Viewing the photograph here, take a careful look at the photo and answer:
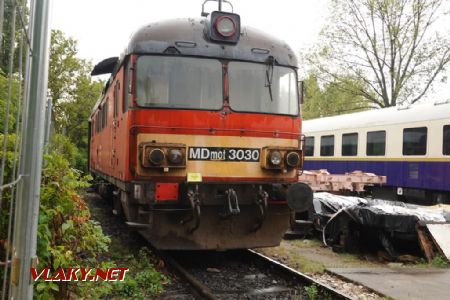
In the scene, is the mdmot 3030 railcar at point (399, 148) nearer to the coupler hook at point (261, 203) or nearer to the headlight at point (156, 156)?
the coupler hook at point (261, 203)

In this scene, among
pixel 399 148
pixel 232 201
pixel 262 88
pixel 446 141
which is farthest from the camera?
pixel 399 148

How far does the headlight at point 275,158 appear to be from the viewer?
7.07 metres

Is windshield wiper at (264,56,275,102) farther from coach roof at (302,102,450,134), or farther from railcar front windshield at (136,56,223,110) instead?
coach roof at (302,102,450,134)

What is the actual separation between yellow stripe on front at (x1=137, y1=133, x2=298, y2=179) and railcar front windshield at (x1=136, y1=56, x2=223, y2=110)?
444mm

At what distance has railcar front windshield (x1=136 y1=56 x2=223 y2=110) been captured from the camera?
6.89 m

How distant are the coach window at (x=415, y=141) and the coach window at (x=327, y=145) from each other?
3.88 meters

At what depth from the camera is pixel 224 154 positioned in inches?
274

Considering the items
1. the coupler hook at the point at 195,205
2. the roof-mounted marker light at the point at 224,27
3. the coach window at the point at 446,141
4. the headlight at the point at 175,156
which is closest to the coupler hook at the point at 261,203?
the coupler hook at the point at 195,205

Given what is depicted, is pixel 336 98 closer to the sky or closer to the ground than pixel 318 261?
closer to the sky

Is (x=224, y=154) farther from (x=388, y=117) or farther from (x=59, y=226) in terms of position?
(x=388, y=117)

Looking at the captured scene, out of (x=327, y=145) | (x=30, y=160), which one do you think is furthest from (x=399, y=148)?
(x=30, y=160)

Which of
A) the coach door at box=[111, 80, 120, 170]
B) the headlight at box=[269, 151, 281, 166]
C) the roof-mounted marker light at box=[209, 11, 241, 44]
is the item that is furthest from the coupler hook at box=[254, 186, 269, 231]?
the coach door at box=[111, 80, 120, 170]

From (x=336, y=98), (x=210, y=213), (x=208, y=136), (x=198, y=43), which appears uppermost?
(x=336, y=98)

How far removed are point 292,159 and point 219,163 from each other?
104 centimetres
